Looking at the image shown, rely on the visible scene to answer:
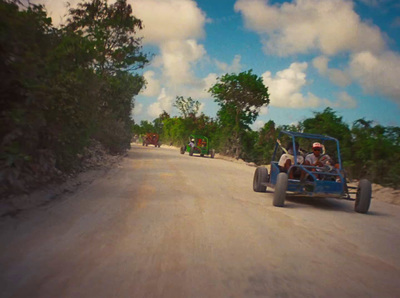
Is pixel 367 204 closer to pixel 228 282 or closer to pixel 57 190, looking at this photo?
pixel 228 282

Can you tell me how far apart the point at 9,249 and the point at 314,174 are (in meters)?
6.20

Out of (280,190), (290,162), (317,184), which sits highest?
(290,162)

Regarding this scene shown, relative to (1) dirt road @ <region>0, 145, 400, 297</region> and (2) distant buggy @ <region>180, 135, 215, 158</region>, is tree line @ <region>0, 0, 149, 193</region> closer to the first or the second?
(1) dirt road @ <region>0, 145, 400, 297</region>

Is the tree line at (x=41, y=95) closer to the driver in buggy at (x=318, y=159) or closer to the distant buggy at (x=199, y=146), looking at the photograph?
the driver in buggy at (x=318, y=159)

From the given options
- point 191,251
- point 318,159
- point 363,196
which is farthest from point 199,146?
point 191,251

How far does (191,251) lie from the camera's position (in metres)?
3.94

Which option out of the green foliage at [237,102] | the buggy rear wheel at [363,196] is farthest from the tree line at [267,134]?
the buggy rear wheel at [363,196]

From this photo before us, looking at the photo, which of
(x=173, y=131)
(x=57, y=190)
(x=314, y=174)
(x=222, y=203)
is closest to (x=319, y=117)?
(x=314, y=174)

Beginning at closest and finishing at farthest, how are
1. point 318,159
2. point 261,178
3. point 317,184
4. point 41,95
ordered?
point 41,95 → point 317,184 → point 318,159 → point 261,178

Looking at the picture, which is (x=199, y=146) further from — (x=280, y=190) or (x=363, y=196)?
(x=363, y=196)

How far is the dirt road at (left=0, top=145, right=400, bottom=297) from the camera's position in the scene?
118 inches

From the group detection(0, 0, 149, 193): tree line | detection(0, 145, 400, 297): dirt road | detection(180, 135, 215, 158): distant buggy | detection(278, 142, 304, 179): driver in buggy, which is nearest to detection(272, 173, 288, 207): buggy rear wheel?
detection(0, 145, 400, 297): dirt road

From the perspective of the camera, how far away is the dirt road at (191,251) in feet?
9.84

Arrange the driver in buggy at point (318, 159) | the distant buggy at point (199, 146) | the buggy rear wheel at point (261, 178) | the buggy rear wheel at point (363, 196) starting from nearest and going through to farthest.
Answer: the buggy rear wheel at point (363, 196) < the driver in buggy at point (318, 159) < the buggy rear wheel at point (261, 178) < the distant buggy at point (199, 146)
